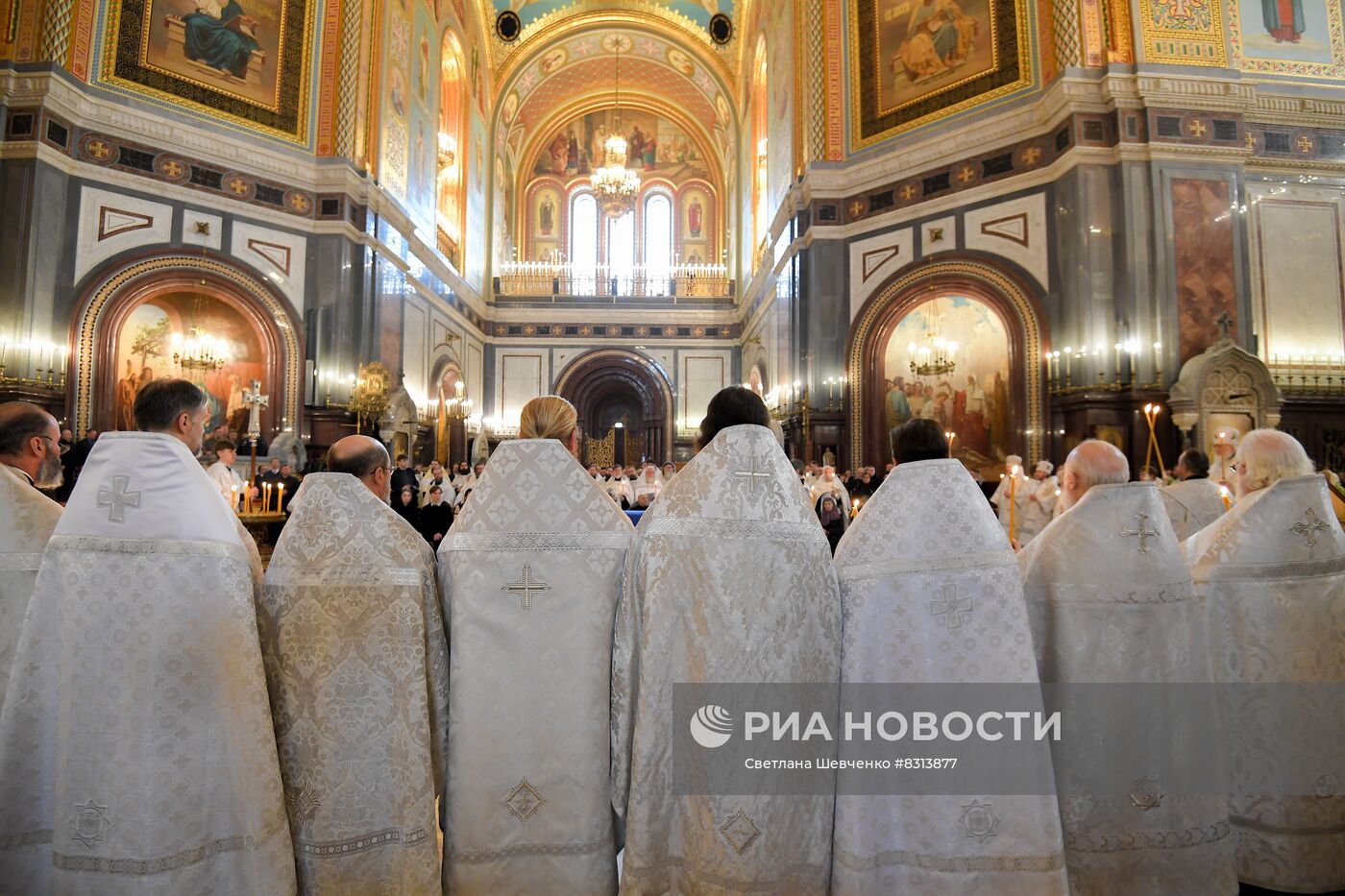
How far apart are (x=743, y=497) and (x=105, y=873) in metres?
2.32

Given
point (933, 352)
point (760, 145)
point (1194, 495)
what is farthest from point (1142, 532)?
point (760, 145)

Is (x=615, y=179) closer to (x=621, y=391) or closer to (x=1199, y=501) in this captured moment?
(x=621, y=391)

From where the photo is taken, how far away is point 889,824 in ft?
8.46

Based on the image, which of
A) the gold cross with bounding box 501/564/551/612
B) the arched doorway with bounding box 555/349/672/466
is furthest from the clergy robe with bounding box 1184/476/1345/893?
the arched doorway with bounding box 555/349/672/466

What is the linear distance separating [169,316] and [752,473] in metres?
13.5

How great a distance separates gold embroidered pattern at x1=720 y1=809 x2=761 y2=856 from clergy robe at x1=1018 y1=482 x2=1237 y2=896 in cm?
120

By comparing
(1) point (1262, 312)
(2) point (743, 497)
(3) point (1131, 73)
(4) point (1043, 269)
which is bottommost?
(2) point (743, 497)

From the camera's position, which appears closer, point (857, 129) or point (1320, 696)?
point (1320, 696)

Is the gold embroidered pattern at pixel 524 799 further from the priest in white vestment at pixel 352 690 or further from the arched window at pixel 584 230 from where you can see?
the arched window at pixel 584 230

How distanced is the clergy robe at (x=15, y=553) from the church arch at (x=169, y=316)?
420 inches

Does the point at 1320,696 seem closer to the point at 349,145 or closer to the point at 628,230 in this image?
the point at 349,145

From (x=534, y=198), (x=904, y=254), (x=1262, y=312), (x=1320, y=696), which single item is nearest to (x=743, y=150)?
(x=534, y=198)

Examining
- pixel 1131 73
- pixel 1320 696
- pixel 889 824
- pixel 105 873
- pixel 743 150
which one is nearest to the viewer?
pixel 105 873

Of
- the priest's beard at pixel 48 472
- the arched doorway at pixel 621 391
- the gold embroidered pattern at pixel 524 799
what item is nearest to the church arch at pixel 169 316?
the priest's beard at pixel 48 472
